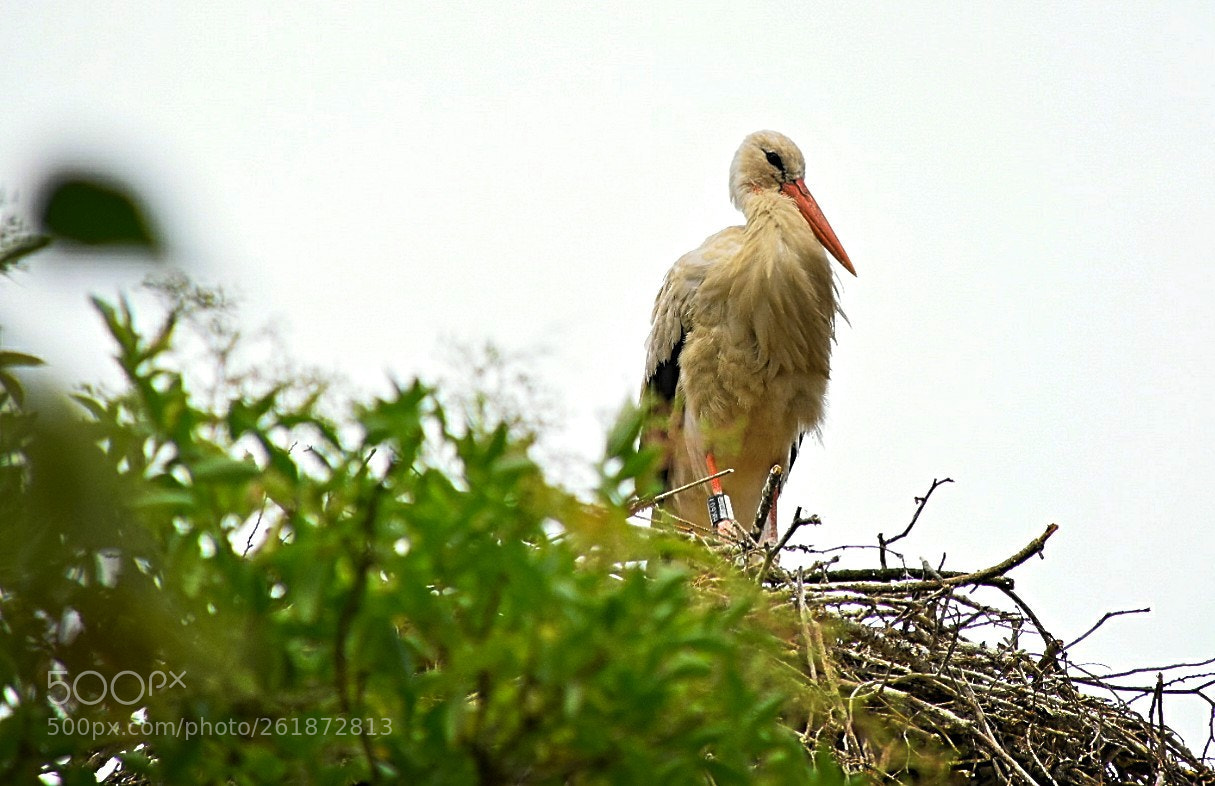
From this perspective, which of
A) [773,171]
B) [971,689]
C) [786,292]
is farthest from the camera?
[773,171]

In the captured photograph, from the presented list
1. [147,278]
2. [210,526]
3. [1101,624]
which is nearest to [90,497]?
[147,278]

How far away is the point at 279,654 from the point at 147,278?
1.63 ft

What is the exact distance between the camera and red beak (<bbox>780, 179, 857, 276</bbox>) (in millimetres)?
4707

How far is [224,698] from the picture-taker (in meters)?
0.89

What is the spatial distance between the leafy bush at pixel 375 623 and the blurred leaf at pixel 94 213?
434mm

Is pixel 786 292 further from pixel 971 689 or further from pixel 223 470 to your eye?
pixel 223 470

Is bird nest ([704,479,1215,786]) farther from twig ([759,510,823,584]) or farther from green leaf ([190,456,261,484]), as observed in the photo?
green leaf ([190,456,261,484])

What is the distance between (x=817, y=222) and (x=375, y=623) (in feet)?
13.4

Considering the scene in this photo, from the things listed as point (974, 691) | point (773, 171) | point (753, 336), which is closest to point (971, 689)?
point (974, 691)

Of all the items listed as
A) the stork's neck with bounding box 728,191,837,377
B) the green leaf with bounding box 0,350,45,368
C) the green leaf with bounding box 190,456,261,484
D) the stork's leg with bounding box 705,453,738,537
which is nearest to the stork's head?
the stork's neck with bounding box 728,191,837,377

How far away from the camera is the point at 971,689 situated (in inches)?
102

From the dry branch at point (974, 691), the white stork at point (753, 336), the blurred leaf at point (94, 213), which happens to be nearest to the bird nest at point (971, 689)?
the dry branch at point (974, 691)

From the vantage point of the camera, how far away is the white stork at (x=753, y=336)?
14.3 ft

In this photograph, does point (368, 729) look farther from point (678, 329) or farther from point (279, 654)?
point (678, 329)
